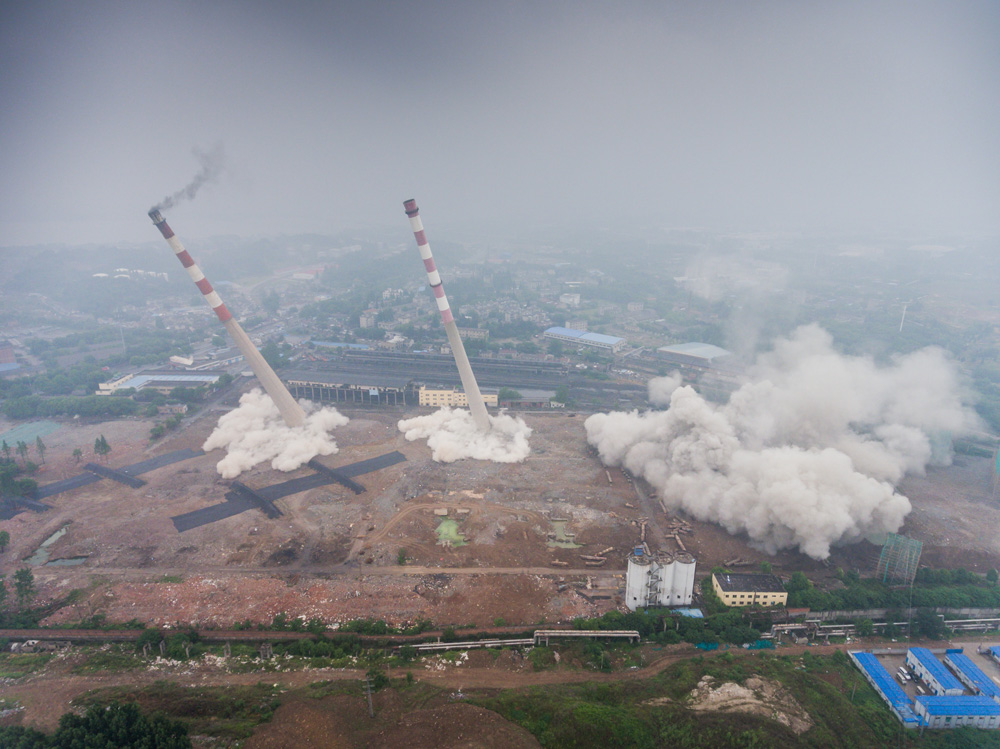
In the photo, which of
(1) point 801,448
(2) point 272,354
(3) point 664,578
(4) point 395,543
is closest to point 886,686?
(3) point 664,578

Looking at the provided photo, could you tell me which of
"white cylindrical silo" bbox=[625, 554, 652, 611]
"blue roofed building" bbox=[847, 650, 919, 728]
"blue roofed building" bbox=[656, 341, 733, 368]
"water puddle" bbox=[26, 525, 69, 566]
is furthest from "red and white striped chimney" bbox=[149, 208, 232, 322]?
"blue roofed building" bbox=[656, 341, 733, 368]

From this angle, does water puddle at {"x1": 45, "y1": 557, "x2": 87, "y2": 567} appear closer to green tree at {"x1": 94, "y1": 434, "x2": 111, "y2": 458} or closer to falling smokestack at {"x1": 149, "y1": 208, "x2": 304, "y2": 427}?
green tree at {"x1": 94, "y1": 434, "x2": 111, "y2": 458}

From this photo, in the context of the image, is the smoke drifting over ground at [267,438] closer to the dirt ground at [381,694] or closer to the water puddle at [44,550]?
the water puddle at [44,550]

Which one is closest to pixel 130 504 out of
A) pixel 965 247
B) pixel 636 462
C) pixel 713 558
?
pixel 636 462

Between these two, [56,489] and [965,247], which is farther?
[965,247]

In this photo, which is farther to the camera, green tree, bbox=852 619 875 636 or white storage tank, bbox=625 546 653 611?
white storage tank, bbox=625 546 653 611

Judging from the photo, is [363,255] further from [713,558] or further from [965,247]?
[965,247]
